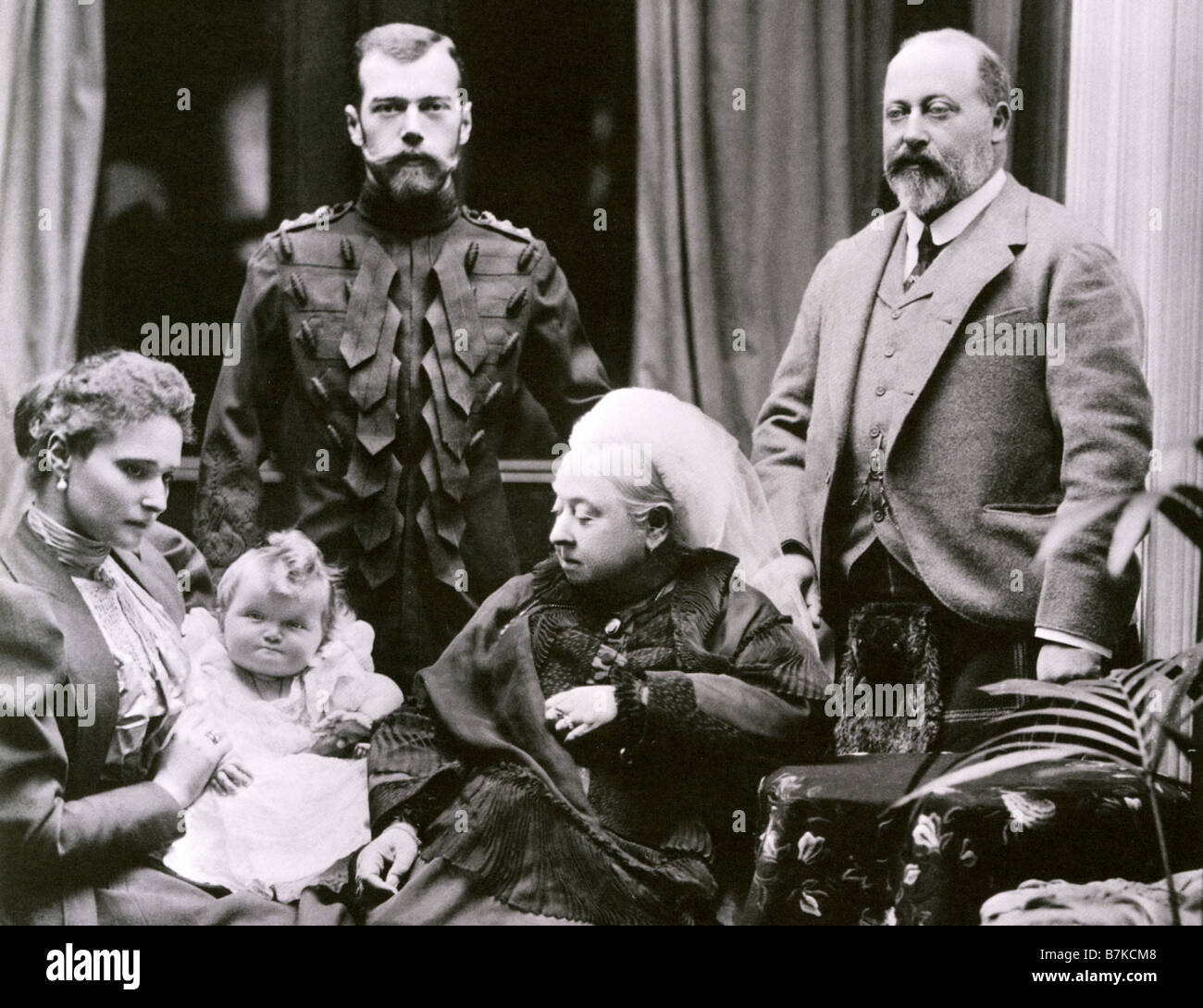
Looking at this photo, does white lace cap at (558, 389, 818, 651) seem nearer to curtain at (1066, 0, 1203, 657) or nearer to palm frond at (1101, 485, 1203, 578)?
curtain at (1066, 0, 1203, 657)

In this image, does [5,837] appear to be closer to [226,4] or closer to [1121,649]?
[226,4]

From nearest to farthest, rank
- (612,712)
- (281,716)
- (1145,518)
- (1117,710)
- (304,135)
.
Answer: (1145,518) → (1117,710) → (612,712) → (281,716) → (304,135)

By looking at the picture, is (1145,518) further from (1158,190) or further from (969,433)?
(1158,190)

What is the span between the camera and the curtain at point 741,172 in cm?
477

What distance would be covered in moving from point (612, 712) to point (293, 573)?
934mm

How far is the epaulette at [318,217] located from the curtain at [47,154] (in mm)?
567

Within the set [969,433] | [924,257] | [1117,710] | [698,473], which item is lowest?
[1117,710]

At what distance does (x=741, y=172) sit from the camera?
481cm

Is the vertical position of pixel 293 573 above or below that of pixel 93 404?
below

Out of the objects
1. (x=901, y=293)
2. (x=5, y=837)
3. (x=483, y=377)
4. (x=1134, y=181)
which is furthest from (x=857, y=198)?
(x=5, y=837)

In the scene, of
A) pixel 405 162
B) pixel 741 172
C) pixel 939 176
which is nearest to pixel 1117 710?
pixel 939 176

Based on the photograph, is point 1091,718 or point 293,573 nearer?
point 1091,718

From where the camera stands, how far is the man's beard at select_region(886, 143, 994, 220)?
4613 mm
